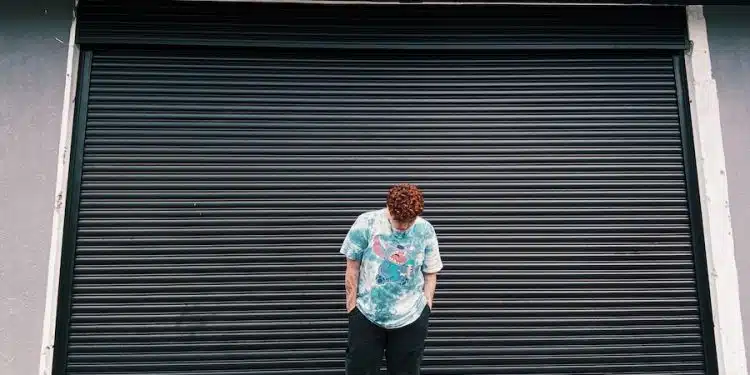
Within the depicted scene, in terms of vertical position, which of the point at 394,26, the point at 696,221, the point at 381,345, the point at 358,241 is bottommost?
the point at 381,345

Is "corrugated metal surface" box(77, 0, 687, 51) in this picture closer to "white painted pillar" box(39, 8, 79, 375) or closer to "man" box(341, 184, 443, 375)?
"white painted pillar" box(39, 8, 79, 375)

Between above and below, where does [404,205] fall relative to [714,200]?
below

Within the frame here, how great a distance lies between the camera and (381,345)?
9.09 ft

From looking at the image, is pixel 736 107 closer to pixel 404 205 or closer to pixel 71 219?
pixel 404 205

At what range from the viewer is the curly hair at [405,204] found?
8.31 ft

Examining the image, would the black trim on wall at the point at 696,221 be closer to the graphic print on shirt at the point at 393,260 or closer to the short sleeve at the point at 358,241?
the graphic print on shirt at the point at 393,260

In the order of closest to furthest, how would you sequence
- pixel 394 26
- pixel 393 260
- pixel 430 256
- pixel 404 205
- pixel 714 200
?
pixel 404 205
pixel 393 260
pixel 430 256
pixel 714 200
pixel 394 26

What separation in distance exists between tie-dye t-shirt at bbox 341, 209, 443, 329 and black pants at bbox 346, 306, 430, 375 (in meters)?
0.05

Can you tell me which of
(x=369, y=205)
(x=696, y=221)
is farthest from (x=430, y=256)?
(x=696, y=221)

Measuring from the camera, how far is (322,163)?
3.81 metres

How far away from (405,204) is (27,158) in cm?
309

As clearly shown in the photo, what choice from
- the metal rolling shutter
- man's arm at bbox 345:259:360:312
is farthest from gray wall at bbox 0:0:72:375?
man's arm at bbox 345:259:360:312

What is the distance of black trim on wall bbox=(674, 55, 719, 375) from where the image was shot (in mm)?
3629

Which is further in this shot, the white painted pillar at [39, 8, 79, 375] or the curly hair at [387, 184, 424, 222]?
the white painted pillar at [39, 8, 79, 375]
